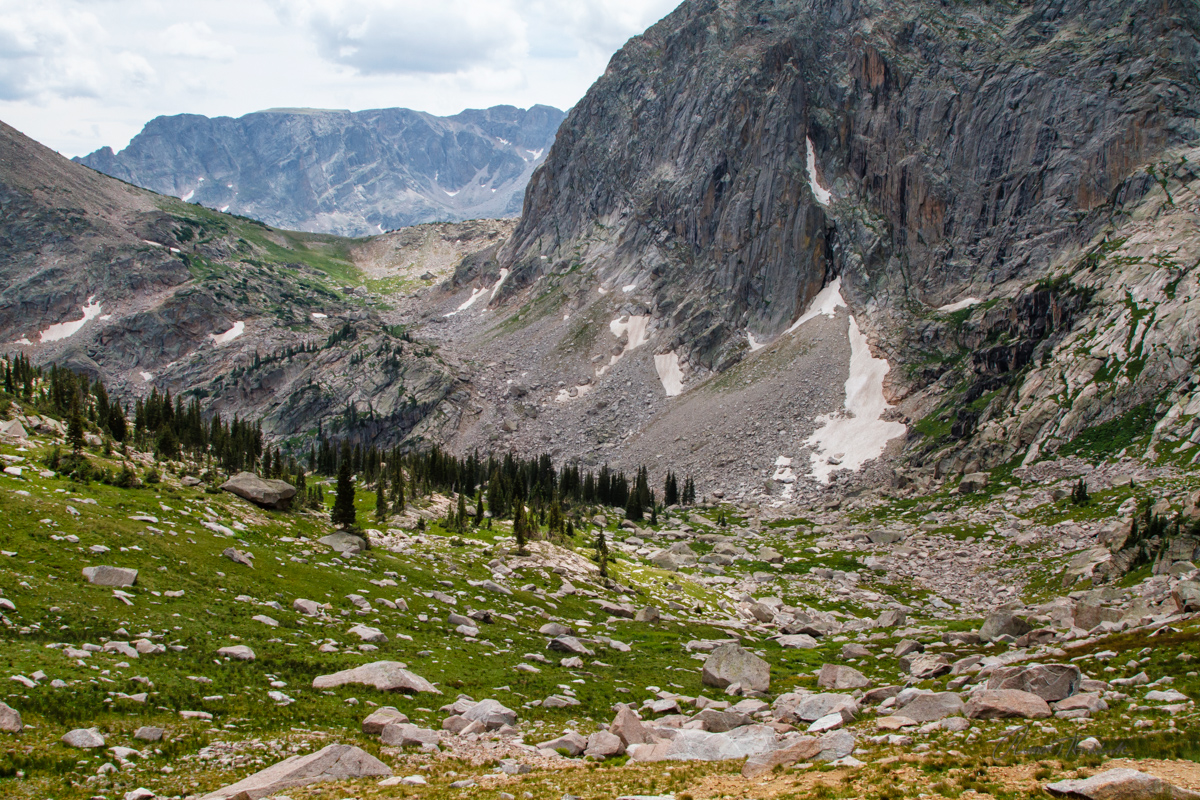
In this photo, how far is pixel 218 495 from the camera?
169 ft

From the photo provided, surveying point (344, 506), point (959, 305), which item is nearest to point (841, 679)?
point (344, 506)

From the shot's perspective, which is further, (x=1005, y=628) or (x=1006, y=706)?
(x=1005, y=628)

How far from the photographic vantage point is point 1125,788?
14.7 meters

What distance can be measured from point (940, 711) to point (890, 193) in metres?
171

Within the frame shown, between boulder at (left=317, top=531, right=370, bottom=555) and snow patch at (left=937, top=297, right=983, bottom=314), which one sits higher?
snow patch at (left=937, top=297, right=983, bottom=314)

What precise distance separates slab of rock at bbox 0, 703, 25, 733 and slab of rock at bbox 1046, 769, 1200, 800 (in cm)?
2505

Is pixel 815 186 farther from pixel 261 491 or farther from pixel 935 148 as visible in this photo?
pixel 261 491

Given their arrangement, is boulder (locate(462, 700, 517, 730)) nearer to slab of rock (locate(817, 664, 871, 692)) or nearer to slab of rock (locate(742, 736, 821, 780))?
slab of rock (locate(742, 736, 821, 780))

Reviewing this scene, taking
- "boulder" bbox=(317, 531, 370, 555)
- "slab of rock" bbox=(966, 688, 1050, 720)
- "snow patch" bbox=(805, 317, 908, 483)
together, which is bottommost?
"boulder" bbox=(317, 531, 370, 555)

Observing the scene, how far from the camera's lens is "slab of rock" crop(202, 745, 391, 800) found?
18078 mm

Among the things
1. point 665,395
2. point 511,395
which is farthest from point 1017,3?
point 511,395

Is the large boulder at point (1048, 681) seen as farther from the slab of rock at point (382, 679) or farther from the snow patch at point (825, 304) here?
the snow patch at point (825, 304)

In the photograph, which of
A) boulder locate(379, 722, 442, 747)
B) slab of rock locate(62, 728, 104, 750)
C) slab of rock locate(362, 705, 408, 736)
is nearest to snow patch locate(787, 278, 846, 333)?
slab of rock locate(362, 705, 408, 736)

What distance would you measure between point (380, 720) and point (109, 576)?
1460 cm
